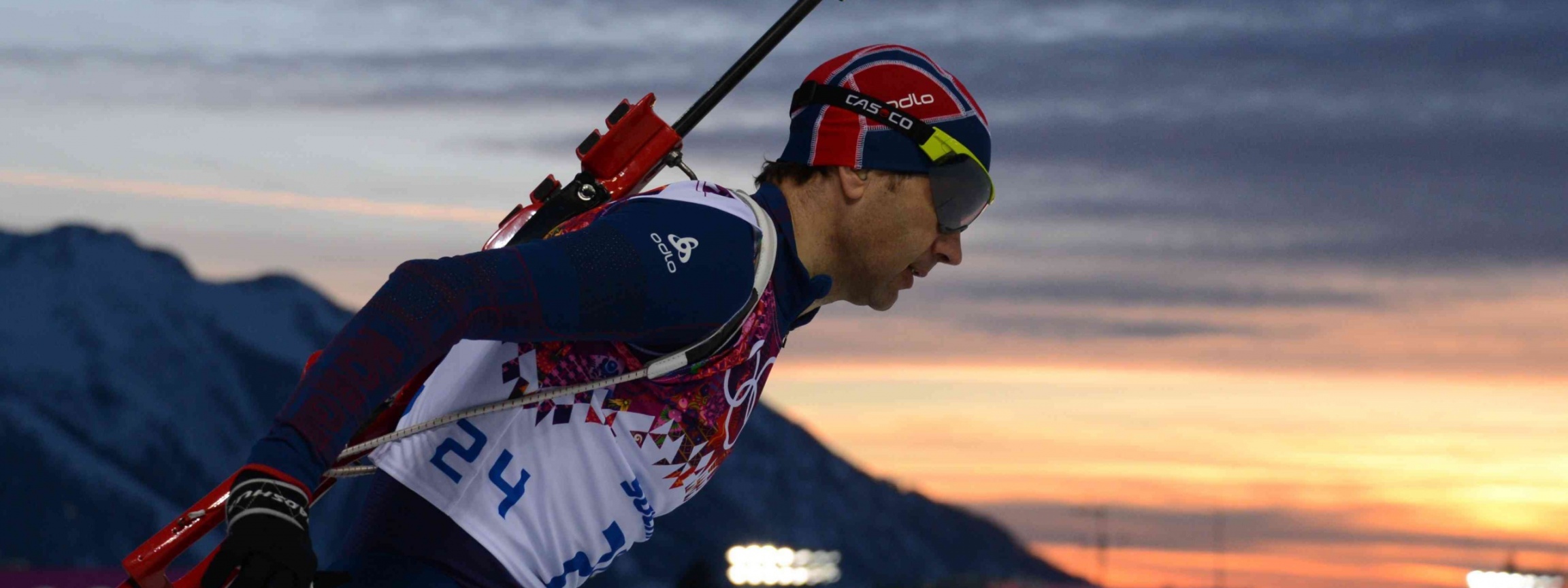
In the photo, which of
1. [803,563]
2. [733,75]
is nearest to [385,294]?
[733,75]

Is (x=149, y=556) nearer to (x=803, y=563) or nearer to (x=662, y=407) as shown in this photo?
(x=662, y=407)

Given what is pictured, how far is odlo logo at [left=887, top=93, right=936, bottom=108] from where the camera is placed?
413 cm

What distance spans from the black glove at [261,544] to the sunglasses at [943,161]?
1.72 m

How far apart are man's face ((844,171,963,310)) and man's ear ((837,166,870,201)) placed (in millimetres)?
17

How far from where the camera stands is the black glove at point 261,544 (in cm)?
286

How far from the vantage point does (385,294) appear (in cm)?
310

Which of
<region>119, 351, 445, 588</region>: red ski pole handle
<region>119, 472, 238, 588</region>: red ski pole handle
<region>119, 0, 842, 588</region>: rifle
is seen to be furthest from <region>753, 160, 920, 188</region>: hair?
<region>119, 472, 238, 588</region>: red ski pole handle

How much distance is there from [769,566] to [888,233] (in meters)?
29.5

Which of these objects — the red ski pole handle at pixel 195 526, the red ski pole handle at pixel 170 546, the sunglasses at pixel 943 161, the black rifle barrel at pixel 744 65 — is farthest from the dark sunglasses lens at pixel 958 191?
the red ski pole handle at pixel 170 546

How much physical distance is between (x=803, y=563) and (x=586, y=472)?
1206 inches

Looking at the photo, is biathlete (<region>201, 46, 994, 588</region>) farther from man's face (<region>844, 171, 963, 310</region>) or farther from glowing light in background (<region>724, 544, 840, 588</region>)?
glowing light in background (<region>724, 544, 840, 588</region>)

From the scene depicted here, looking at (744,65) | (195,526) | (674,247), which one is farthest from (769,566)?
(674,247)

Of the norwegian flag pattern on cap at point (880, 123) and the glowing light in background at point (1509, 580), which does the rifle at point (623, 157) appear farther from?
the glowing light in background at point (1509, 580)

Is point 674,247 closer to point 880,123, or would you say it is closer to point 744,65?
point 880,123
